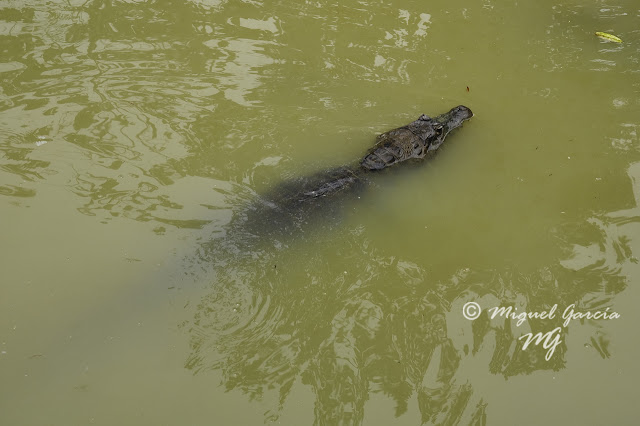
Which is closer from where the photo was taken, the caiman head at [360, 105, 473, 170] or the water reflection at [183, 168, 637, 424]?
the water reflection at [183, 168, 637, 424]

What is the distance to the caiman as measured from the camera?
3.84m

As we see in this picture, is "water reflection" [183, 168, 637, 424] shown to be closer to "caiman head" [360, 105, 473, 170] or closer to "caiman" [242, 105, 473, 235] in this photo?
"caiman" [242, 105, 473, 235]

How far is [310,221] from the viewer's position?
3.82 metres

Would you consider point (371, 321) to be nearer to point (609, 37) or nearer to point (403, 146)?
point (403, 146)

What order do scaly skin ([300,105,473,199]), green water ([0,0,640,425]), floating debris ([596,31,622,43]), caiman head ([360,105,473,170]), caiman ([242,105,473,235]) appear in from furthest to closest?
1. floating debris ([596,31,622,43])
2. caiman head ([360,105,473,170])
3. scaly skin ([300,105,473,199])
4. caiman ([242,105,473,235])
5. green water ([0,0,640,425])

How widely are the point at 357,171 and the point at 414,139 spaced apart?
0.61 metres

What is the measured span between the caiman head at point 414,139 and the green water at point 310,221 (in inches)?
4.4

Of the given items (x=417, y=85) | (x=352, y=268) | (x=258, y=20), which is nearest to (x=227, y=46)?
(x=258, y=20)

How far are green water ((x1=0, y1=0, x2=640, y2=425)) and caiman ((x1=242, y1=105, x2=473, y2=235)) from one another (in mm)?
111

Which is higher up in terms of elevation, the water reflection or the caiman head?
the caiman head

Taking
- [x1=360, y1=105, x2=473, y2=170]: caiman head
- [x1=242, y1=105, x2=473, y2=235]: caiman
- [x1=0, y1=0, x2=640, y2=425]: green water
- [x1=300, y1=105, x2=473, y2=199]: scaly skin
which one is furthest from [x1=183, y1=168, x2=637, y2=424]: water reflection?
[x1=360, y1=105, x2=473, y2=170]: caiman head

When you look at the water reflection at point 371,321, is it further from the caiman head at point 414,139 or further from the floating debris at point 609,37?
the floating debris at point 609,37

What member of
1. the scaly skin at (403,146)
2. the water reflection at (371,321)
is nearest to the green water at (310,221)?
the water reflection at (371,321)

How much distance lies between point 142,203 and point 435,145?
8.10 feet
